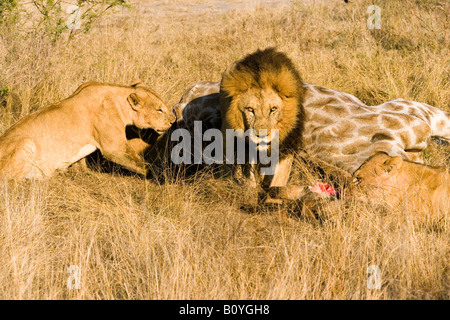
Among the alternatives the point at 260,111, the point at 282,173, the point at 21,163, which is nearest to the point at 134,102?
the point at 21,163

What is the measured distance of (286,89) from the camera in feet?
15.5

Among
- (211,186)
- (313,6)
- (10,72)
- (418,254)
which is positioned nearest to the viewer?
(418,254)

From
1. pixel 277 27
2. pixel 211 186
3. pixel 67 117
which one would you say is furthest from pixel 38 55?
pixel 277 27

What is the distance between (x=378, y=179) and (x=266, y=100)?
1.12 m

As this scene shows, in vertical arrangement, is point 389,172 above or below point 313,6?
below

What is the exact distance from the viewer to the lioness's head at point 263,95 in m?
4.64

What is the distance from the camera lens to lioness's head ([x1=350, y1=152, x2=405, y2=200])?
14.0 ft

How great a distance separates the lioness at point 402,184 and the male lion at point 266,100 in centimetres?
81

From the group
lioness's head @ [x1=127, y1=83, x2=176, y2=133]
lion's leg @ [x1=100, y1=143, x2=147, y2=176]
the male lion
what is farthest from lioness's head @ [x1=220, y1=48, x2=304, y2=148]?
lion's leg @ [x1=100, y1=143, x2=147, y2=176]

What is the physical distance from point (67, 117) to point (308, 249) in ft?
9.75

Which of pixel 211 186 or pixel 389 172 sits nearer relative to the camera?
pixel 389 172

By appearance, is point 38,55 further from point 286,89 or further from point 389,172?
point 389,172

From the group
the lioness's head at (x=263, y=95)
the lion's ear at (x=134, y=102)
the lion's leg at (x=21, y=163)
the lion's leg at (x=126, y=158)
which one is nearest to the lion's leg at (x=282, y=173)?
the lioness's head at (x=263, y=95)

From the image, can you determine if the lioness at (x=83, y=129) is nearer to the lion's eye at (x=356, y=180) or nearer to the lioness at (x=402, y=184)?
the lion's eye at (x=356, y=180)
